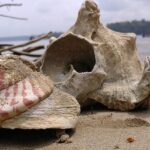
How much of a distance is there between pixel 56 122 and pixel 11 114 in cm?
37

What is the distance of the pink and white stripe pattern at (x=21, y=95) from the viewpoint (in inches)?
137

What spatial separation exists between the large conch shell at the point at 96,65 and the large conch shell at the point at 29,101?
650 millimetres

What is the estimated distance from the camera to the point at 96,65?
455cm

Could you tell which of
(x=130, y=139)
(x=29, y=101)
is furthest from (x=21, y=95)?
(x=130, y=139)

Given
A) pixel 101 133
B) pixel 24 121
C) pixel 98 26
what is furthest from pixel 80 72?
pixel 24 121

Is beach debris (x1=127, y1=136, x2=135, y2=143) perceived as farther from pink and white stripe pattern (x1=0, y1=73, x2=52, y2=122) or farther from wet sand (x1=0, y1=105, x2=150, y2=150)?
pink and white stripe pattern (x1=0, y1=73, x2=52, y2=122)

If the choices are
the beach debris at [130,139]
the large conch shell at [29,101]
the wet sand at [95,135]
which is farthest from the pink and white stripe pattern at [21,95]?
the beach debris at [130,139]

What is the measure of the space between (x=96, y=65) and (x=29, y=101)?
1172mm

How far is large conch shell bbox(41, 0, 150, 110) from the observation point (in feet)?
14.9

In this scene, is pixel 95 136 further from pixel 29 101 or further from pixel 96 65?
pixel 96 65

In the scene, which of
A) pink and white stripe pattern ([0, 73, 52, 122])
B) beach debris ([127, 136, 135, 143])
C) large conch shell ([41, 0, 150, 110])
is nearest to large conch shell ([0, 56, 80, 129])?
pink and white stripe pattern ([0, 73, 52, 122])

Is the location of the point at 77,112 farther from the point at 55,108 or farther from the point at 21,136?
the point at 21,136

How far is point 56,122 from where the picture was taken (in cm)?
363

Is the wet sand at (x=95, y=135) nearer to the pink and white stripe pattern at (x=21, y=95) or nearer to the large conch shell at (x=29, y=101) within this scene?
the large conch shell at (x=29, y=101)
